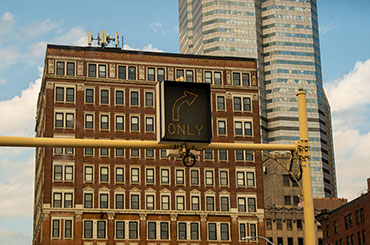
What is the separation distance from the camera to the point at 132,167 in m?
102

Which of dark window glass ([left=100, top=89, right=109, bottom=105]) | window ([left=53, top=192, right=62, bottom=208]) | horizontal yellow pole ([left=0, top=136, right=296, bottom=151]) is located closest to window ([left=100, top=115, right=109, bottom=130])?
dark window glass ([left=100, top=89, right=109, bottom=105])

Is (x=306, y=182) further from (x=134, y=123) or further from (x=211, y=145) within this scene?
(x=134, y=123)

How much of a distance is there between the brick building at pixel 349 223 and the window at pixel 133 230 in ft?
120

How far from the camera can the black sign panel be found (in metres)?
16.3

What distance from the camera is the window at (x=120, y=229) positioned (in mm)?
98694

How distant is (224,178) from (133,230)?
15352 millimetres

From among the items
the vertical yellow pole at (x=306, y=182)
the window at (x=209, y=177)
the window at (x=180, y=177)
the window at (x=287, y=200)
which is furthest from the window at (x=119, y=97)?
the vertical yellow pole at (x=306, y=182)

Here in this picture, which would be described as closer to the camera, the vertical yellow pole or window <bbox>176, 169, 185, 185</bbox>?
the vertical yellow pole

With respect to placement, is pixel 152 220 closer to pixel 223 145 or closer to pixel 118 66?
pixel 118 66

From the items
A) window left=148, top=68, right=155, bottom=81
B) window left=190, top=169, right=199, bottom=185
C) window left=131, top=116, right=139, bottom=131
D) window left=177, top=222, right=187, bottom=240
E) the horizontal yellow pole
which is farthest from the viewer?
window left=148, top=68, right=155, bottom=81

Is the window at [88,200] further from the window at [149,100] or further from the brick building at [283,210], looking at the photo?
the brick building at [283,210]

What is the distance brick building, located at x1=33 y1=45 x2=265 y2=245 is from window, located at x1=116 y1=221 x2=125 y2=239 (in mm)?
139

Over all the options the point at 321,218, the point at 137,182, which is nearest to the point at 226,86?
the point at 137,182

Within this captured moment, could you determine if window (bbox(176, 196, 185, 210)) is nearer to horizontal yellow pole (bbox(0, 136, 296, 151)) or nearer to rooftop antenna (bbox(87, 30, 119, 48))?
rooftop antenna (bbox(87, 30, 119, 48))
